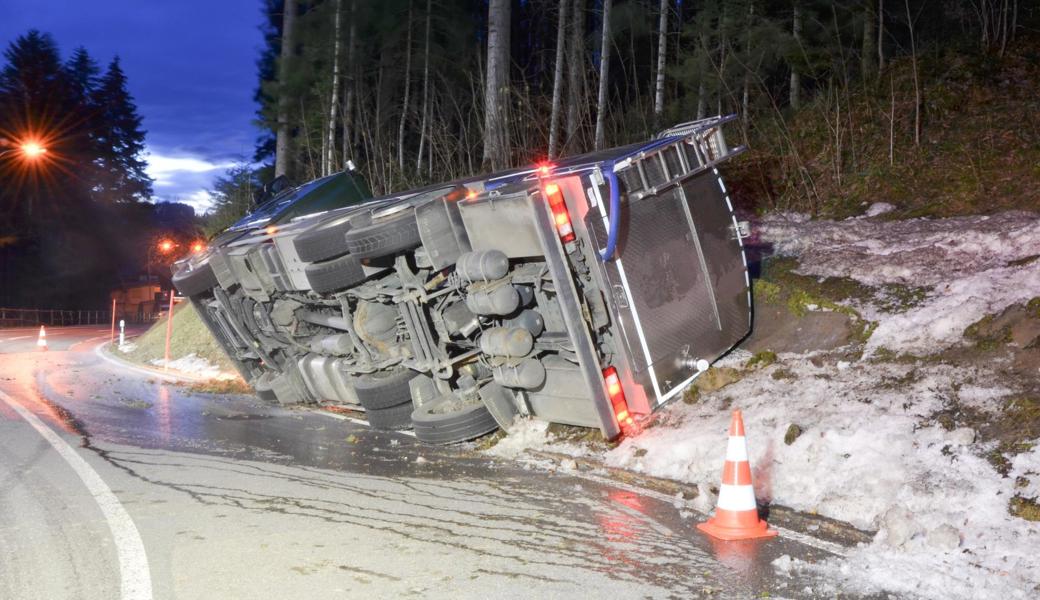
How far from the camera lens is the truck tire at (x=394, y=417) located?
8.27m

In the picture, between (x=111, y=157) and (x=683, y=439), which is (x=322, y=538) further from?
(x=111, y=157)

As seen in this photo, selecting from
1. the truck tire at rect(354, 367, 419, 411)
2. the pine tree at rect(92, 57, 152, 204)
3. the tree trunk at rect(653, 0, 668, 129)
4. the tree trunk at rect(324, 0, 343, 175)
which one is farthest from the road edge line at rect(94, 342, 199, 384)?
the pine tree at rect(92, 57, 152, 204)

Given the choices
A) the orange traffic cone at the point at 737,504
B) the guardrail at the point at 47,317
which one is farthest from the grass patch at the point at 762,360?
the guardrail at the point at 47,317

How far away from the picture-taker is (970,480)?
16.1 ft

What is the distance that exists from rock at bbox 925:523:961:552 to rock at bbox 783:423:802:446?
1472 mm

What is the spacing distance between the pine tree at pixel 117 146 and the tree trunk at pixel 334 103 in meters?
39.4

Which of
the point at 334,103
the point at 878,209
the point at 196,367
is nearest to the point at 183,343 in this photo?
the point at 196,367

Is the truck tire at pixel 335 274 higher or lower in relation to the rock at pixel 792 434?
higher

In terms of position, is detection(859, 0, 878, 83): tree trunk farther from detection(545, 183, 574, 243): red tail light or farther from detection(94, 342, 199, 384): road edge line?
detection(94, 342, 199, 384): road edge line

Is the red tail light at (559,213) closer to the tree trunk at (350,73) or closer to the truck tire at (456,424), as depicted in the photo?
the truck tire at (456,424)

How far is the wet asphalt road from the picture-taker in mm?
4082

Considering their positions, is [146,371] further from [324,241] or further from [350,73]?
[350,73]

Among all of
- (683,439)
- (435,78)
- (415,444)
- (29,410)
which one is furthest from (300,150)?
(683,439)

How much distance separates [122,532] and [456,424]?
2.86m
